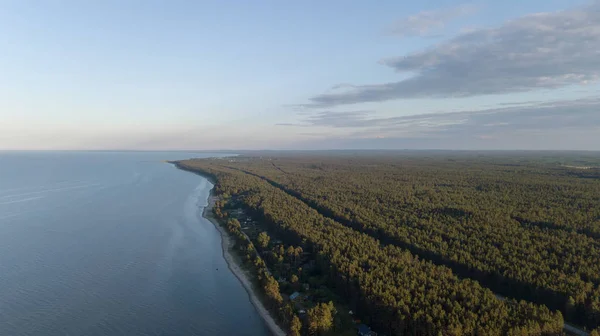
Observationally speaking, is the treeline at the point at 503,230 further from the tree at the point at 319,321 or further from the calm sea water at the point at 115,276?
the calm sea water at the point at 115,276

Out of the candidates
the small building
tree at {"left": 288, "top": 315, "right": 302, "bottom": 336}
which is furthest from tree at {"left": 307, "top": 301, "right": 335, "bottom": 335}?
the small building

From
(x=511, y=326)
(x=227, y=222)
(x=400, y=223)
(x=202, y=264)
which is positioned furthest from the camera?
(x=227, y=222)

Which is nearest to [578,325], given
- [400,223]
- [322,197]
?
[400,223]

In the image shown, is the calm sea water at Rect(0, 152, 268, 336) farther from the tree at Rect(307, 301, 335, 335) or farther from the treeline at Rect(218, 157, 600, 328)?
the treeline at Rect(218, 157, 600, 328)

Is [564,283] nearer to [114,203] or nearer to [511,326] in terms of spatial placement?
[511,326]

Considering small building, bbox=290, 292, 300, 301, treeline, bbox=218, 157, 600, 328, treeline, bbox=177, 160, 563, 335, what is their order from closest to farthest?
treeline, bbox=177, 160, 563, 335 → treeline, bbox=218, 157, 600, 328 → small building, bbox=290, 292, 300, 301

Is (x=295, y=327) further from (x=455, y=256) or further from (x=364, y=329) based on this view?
(x=455, y=256)
